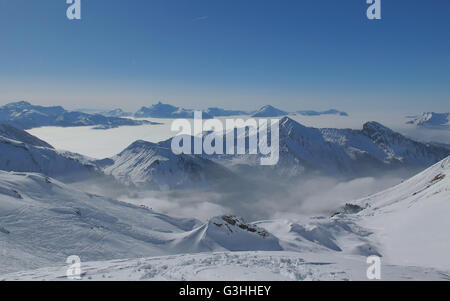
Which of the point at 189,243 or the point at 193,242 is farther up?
the point at 189,243

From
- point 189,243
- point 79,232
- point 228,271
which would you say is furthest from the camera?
point 189,243

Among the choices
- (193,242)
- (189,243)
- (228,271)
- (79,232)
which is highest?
(228,271)

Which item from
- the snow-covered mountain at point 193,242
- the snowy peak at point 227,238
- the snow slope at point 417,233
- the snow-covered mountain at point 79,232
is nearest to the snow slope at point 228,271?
the snow-covered mountain at point 193,242

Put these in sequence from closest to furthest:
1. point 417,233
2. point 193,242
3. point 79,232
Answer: point 79,232
point 193,242
point 417,233

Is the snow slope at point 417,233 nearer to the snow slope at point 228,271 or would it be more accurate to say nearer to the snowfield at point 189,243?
the snowfield at point 189,243

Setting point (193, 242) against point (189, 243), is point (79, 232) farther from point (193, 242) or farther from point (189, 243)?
point (193, 242)

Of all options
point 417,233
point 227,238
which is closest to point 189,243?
point 227,238

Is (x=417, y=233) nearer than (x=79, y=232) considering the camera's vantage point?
No

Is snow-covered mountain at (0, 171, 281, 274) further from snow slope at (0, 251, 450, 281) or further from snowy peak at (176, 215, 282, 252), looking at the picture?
snow slope at (0, 251, 450, 281)

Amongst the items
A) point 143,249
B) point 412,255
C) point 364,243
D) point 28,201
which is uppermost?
point 28,201
